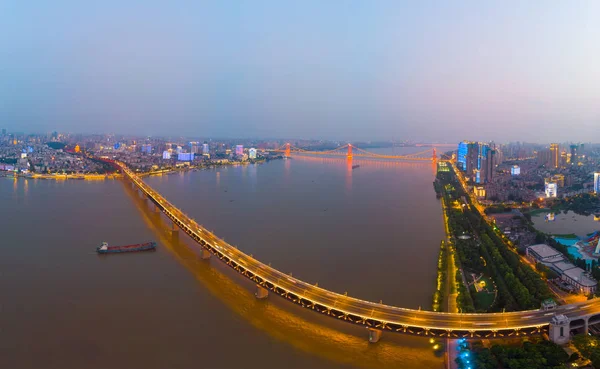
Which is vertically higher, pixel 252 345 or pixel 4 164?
pixel 4 164

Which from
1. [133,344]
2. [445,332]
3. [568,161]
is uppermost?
[568,161]

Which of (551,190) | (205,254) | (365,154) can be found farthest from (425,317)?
(365,154)

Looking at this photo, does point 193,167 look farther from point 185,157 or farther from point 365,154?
point 365,154

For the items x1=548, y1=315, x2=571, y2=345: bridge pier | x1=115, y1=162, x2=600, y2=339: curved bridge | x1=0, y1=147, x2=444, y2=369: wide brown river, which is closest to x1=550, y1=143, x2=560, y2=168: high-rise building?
x1=0, y1=147, x2=444, y2=369: wide brown river

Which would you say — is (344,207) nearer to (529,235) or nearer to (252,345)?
(529,235)

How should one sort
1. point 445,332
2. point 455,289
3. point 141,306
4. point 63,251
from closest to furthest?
point 445,332, point 141,306, point 455,289, point 63,251

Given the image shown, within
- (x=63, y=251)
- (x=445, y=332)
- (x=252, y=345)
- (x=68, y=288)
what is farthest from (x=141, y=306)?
(x=445, y=332)

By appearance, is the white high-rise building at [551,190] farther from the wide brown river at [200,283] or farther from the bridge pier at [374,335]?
the bridge pier at [374,335]
